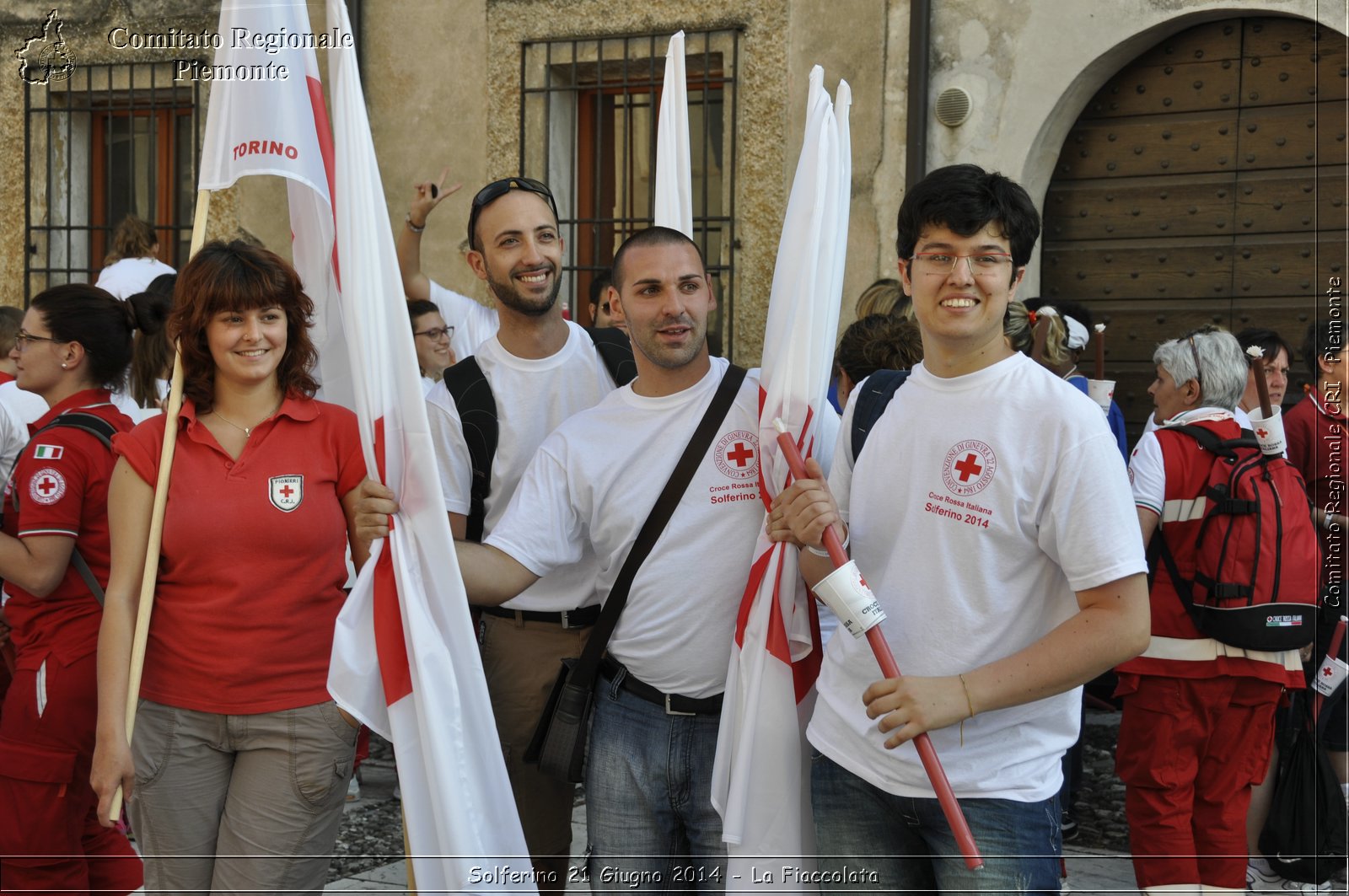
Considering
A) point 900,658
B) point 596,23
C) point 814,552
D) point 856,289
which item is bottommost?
point 900,658

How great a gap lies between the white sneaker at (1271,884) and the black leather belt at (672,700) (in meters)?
2.93

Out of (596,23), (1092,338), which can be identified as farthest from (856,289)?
(596,23)

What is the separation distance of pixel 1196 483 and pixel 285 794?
3.13 metres

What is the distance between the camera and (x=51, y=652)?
370 cm

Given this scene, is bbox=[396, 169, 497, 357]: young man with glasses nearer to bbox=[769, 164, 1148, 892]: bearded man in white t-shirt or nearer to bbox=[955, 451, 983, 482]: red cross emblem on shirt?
bbox=[769, 164, 1148, 892]: bearded man in white t-shirt

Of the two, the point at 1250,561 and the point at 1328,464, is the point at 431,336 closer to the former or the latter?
the point at 1250,561

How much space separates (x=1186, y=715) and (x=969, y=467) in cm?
251

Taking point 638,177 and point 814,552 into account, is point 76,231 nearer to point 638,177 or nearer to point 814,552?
point 638,177

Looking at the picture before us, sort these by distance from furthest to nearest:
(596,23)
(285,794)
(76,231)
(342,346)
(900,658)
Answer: (76,231) < (596,23) < (342,346) < (285,794) < (900,658)

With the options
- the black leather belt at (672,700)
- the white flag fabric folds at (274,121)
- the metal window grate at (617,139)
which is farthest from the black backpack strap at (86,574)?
the metal window grate at (617,139)

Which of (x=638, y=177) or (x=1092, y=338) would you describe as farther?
(x=638, y=177)

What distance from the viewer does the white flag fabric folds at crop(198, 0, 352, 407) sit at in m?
3.31

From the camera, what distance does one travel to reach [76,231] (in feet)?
30.8

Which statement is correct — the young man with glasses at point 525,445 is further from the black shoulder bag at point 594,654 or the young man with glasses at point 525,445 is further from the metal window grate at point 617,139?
the metal window grate at point 617,139
